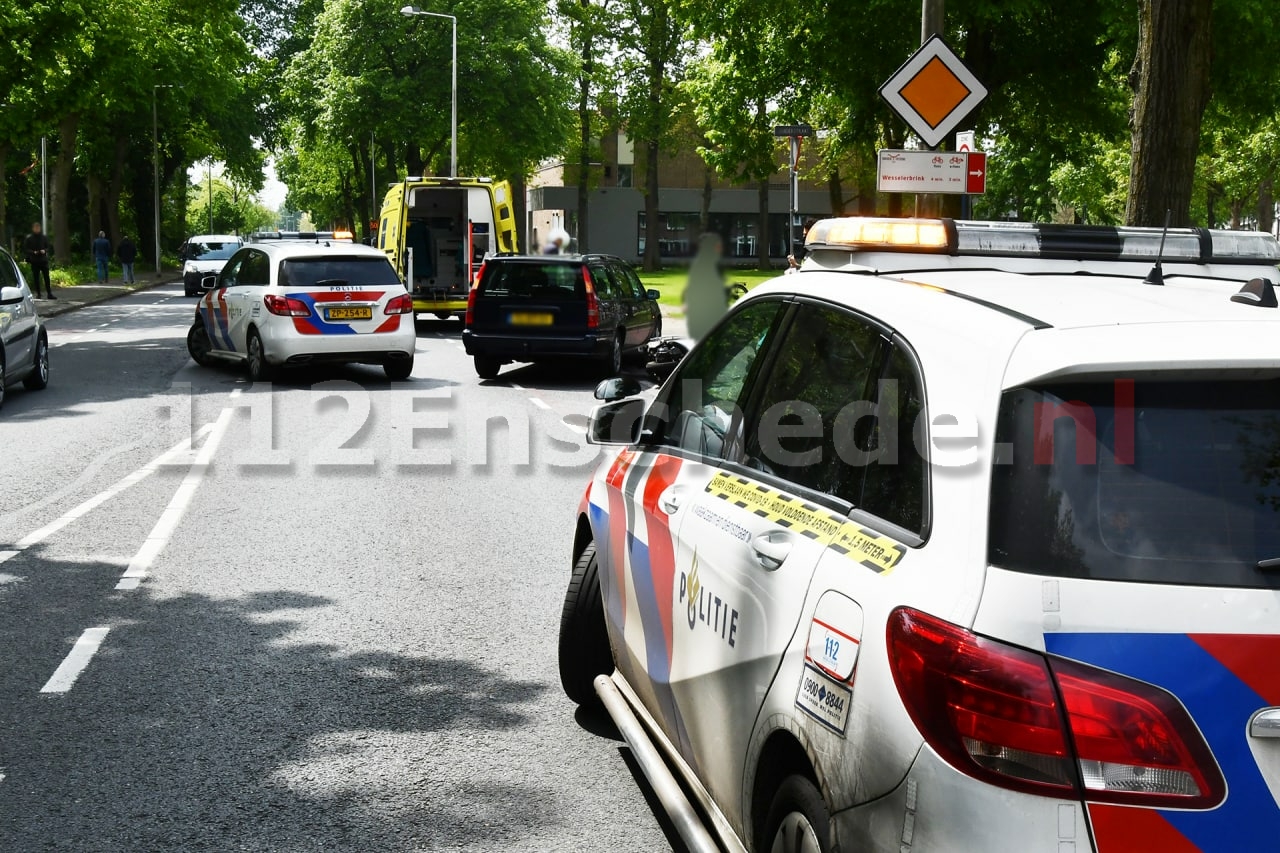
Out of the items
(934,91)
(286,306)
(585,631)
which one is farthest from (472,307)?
(585,631)

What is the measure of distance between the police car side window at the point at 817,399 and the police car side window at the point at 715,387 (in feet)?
0.62

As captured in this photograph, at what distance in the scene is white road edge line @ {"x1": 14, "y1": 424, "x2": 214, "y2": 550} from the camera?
344 inches

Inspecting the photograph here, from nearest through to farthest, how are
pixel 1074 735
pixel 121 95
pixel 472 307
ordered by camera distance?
pixel 1074 735, pixel 472 307, pixel 121 95

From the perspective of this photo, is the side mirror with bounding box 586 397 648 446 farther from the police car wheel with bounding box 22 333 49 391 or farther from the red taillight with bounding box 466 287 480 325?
the red taillight with bounding box 466 287 480 325

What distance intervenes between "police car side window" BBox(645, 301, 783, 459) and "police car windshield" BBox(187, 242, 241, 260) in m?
43.2

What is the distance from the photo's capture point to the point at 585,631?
5176mm

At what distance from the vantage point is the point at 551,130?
173ft

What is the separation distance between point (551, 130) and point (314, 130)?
8.59 m

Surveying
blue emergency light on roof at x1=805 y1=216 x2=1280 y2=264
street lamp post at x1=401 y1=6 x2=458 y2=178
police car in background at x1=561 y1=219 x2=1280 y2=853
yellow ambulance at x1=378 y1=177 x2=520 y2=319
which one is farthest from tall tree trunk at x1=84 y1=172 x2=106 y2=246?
police car in background at x1=561 y1=219 x2=1280 y2=853

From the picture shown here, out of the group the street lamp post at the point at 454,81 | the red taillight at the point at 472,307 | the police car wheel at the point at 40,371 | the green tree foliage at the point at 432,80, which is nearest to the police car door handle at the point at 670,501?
the police car wheel at the point at 40,371

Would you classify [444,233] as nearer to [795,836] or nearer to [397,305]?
[397,305]

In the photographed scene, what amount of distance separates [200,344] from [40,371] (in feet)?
10.2

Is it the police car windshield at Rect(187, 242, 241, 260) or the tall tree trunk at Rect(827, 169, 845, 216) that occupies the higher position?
the tall tree trunk at Rect(827, 169, 845, 216)

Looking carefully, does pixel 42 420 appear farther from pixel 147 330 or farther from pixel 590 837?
pixel 147 330
